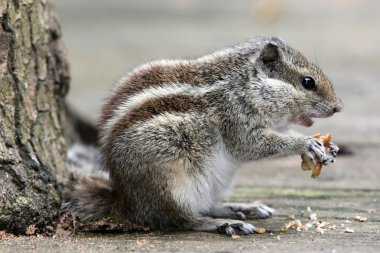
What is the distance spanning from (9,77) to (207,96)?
3.45ft

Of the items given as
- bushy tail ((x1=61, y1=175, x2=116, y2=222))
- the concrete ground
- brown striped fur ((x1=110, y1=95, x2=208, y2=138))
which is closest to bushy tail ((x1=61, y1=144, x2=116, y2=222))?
bushy tail ((x1=61, y1=175, x2=116, y2=222))

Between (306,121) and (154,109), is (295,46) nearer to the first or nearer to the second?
(306,121)

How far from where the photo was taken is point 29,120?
427cm

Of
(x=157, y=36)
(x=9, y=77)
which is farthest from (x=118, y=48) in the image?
(x=9, y=77)

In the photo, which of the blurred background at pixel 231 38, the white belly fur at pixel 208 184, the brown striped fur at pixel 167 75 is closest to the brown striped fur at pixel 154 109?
the brown striped fur at pixel 167 75

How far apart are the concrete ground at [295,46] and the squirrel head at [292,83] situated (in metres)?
0.55

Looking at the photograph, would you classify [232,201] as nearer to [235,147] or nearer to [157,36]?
[235,147]

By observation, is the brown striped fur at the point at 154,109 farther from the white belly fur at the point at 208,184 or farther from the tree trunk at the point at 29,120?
the tree trunk at the point at 29,120

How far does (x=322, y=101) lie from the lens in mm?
4516

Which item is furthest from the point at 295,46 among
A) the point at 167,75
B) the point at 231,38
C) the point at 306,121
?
the point at 167,75

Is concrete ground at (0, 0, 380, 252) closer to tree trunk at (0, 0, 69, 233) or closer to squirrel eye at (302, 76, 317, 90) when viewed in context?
tree trunk at (0, 0, 69, 233)

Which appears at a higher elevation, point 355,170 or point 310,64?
point 310,64

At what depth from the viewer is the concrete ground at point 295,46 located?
12.2 ft

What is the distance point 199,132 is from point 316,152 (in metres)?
0.62
